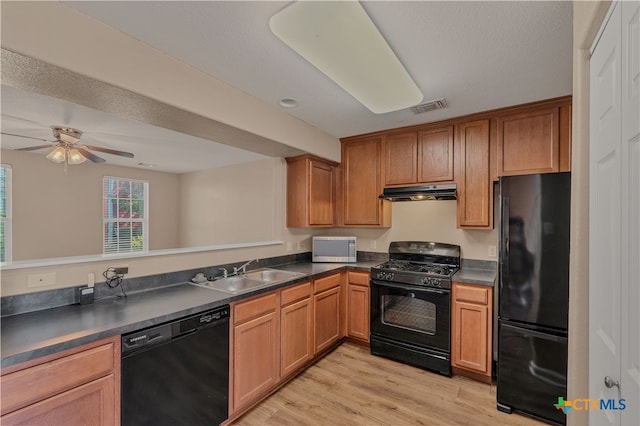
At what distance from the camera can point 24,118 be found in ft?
9.64

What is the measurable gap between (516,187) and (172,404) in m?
2.75

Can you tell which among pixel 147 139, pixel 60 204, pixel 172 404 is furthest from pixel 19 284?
Answer: pixel 60 204

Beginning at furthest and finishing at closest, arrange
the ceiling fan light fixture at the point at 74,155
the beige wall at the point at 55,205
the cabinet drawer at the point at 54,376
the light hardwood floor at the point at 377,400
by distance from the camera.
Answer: the beige wall at the point at 55,205 → the ceiling fan light fixture at the point at 74,155 → the light hardwood floor at the point at 377,400 → the cabinet drawer at the point at 54,376

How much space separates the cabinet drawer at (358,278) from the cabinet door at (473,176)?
1.13 metres

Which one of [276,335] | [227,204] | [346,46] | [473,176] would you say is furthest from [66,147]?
[473,176]

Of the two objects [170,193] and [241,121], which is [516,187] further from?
[170,193]

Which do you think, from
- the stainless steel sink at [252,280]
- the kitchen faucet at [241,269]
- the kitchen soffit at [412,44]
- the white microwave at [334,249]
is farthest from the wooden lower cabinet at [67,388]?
the white microwave at [334,249]

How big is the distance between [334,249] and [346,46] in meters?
2.41

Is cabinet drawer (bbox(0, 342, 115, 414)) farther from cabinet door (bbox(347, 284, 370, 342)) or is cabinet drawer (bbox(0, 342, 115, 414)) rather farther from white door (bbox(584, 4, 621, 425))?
cabinet door (bbox(347, 284, 370, 342))

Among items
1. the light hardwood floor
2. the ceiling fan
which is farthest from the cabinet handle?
the ceiling fan

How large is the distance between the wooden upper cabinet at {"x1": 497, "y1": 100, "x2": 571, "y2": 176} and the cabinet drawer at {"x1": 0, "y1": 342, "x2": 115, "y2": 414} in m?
3.28

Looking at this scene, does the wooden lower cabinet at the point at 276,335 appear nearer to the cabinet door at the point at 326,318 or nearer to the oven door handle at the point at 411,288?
the cabinet door at the point at 326,318

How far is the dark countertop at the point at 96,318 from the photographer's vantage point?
48.8 inches

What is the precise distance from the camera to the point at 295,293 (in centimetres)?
263
